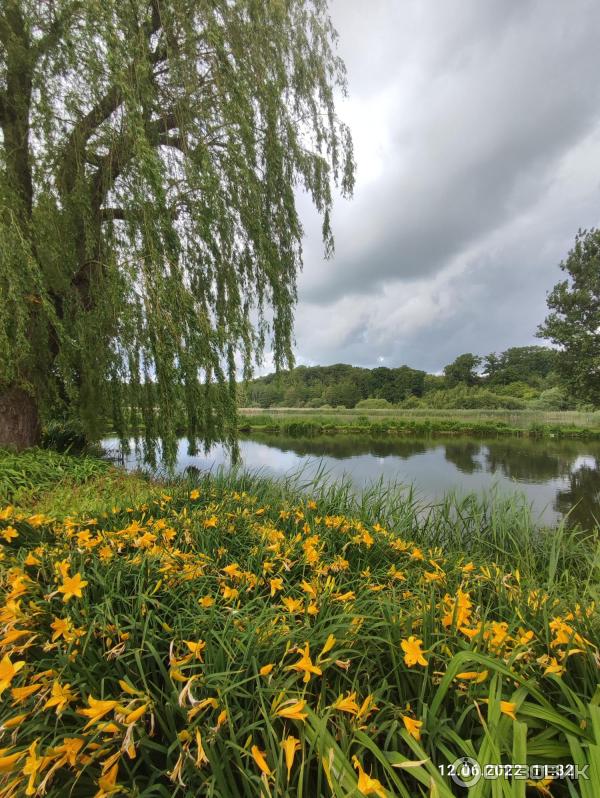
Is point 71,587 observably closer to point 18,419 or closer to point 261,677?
point 261,677

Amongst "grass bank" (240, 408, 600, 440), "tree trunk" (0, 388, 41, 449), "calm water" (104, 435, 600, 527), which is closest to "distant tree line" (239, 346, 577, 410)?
"grass bank" (240, 408, 600, 440)

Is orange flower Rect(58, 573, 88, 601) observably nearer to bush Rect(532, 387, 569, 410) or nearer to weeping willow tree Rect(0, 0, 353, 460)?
weeping willow tree Rect(0, 0, 353, 460)

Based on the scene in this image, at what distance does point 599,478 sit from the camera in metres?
9.68

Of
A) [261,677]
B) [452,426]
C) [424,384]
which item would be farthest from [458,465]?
[424,384]

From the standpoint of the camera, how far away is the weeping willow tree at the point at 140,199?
3.78 meters

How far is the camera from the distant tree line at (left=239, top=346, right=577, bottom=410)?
46.5 metres

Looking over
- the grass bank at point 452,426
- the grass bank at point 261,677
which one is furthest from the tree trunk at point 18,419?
the grass bank at point 452,426

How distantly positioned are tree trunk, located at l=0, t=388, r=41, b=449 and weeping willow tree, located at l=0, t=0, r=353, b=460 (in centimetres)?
2

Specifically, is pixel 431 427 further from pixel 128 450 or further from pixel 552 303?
pixel 128 450

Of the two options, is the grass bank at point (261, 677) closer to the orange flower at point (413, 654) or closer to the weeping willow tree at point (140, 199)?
the orange flower at point (413, 654)

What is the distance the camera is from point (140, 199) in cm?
393

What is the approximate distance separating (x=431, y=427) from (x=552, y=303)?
31.0 feet

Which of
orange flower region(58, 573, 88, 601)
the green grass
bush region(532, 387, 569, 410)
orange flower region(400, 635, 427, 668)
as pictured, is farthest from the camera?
bush region(532, 387, 569, 410)

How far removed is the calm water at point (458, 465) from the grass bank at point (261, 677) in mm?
3434
